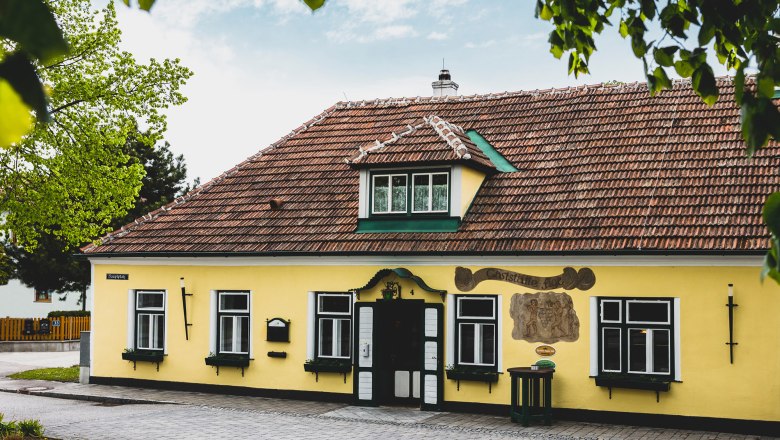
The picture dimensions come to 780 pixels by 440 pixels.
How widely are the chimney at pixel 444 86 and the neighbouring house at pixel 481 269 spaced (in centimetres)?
156

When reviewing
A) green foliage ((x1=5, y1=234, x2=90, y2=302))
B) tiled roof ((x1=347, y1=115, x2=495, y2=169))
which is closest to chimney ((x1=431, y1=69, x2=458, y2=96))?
tiled roof ((x1=347, y1=115, x2=495, y2=169))

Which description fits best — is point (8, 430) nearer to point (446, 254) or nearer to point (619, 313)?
point (446, 254)

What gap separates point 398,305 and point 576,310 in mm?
3580

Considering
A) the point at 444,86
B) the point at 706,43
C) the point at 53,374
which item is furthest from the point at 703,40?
the point at 53,374

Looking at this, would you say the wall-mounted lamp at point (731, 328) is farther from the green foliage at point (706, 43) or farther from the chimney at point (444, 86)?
the chimney at point (444, 86)

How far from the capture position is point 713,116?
60.0 ft

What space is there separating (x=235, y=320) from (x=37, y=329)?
1994 cm

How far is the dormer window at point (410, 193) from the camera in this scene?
17.8m

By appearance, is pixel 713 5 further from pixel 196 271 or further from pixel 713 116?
pixel 196 271

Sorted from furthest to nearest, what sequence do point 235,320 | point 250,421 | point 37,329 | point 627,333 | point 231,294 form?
point 37,329 → point 231,294 → point 235,320 → point 627,333 → point 250,421

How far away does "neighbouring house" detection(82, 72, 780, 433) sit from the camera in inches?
599

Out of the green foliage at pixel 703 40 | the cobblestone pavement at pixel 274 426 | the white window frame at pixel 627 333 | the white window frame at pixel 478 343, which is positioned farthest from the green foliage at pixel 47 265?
the green foliage at pixel 703 40

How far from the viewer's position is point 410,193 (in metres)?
18.0

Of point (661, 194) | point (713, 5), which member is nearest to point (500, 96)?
point (661, 194)
